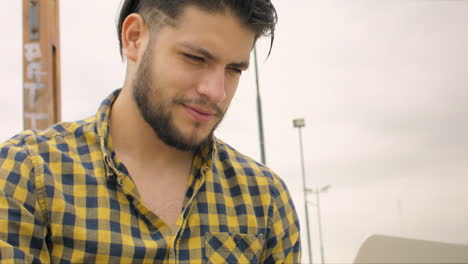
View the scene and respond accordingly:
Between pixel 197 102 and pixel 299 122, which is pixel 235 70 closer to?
pixel 197 102

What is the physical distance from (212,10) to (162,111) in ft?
1.03

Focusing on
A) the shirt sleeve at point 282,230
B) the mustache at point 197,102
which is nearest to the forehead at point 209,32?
the mustache at point 197,102

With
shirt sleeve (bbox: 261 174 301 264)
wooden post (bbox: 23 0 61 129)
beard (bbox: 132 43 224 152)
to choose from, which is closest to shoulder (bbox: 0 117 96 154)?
beard (bbox: 132 43 224 152)

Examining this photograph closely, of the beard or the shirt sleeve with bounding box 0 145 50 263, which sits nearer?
the shirt sleeve with bounding box 0 145 50 263

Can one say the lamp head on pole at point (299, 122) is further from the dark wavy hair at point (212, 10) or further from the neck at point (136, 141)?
the neck at point (136, 141)

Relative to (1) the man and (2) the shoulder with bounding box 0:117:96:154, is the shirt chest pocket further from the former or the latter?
(2) the shoulder with bounding box 0:117:96:154

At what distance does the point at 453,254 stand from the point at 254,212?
1148 millimetres

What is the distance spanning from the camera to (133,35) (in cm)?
137

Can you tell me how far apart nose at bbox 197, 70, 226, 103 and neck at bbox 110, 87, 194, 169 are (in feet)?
0.65

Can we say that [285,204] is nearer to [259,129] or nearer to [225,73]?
[225,73]

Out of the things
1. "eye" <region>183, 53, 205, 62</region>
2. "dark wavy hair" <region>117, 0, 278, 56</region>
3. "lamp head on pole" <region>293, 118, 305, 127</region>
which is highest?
"lamp head on pole" <region>293, 118, 305, 127</region>

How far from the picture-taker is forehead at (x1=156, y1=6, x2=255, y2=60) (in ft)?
3.97

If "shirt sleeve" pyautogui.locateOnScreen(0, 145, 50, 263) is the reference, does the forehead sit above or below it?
above

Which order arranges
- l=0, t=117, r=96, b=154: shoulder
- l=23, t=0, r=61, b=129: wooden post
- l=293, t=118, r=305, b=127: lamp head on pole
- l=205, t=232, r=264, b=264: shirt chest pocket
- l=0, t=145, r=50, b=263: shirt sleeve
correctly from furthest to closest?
l=293, t=118, r=305, b=127: lamp head on pole < l=23, t=0, r=61, b=129: wooden post < l=205, t=232, r=264, b=264: shirt chest pocket < l=0, t=117, r=96, b=154: shoulder < l=0, t=145, r=50, b=263: shirt sleeve
